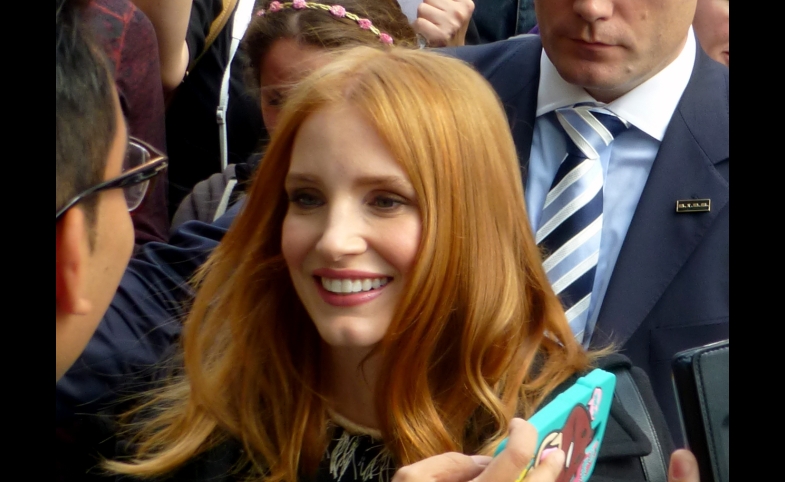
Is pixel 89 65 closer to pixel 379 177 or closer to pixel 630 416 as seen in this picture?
pixel 379 177

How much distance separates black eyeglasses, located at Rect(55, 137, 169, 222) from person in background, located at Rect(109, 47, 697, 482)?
29 centimetres

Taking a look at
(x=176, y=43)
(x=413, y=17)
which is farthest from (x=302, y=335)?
(x=413, y=17)

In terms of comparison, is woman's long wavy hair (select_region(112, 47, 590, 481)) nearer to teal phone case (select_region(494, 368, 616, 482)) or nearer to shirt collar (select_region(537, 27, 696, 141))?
teal phone case (select_region(494, 368, 616, 482))

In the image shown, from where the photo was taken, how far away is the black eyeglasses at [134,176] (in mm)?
1230

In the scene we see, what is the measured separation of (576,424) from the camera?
1.35 m

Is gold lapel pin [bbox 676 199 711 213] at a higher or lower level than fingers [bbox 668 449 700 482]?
higher

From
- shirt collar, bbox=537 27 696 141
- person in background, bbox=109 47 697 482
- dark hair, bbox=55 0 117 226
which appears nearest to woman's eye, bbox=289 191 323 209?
person in background, bbox=109 47 697 482

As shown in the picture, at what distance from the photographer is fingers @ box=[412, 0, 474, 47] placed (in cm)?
289

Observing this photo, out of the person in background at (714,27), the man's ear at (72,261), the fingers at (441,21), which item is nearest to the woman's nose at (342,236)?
the man's ear at (72,261)

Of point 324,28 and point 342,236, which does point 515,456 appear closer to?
point 342,236

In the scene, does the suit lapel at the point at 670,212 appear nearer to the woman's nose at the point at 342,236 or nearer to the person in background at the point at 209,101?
the woman's nose at the point at 342,236

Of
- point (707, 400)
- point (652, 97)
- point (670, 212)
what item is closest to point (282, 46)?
point (652, 97)

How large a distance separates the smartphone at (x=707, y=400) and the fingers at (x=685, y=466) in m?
0.01

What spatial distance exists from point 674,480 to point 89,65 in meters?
0.96
